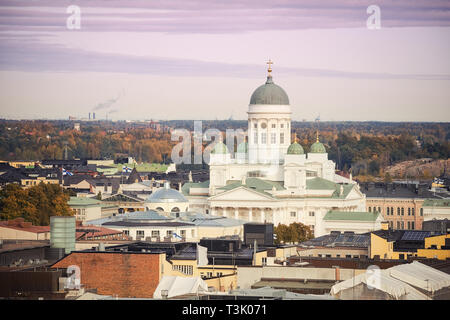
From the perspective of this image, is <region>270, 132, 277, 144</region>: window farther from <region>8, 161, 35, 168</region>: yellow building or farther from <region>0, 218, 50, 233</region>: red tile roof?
<region>8, 161, 35, 168</region>: yellow building

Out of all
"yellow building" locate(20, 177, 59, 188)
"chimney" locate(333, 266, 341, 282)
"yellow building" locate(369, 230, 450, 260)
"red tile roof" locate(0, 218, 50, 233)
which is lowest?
"chimney" locate(333, 266, 341, 282)

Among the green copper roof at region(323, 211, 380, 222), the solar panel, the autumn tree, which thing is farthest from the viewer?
the green copper roof at region(323, 211, 380, 222)

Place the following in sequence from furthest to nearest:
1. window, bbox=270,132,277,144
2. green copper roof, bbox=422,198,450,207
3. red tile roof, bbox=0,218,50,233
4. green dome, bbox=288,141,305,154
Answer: green copper roof, bbox=422,198,450,207 → window, bbox=270,132,277,144 → green dome, bbox=288,141,305,154 → red tile roof, bbox=0,218,50,233

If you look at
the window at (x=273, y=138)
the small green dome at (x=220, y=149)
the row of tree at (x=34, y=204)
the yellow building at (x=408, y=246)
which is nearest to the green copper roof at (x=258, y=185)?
the small green dome at (x=220, y=149)

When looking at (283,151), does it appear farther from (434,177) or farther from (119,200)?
(434,177)

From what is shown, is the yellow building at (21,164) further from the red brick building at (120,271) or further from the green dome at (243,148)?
the red brick building at (120,271)

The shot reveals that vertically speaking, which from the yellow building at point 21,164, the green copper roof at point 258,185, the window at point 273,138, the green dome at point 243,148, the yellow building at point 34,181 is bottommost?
the green copper roof at point 258,185

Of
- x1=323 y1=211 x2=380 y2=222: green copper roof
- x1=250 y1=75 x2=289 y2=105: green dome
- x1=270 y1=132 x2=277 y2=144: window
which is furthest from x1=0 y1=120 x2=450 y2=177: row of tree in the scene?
x1=323 y1=211 x2=380 y2=222: green copper roof

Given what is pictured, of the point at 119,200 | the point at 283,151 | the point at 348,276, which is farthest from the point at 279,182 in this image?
the point at 348,276
